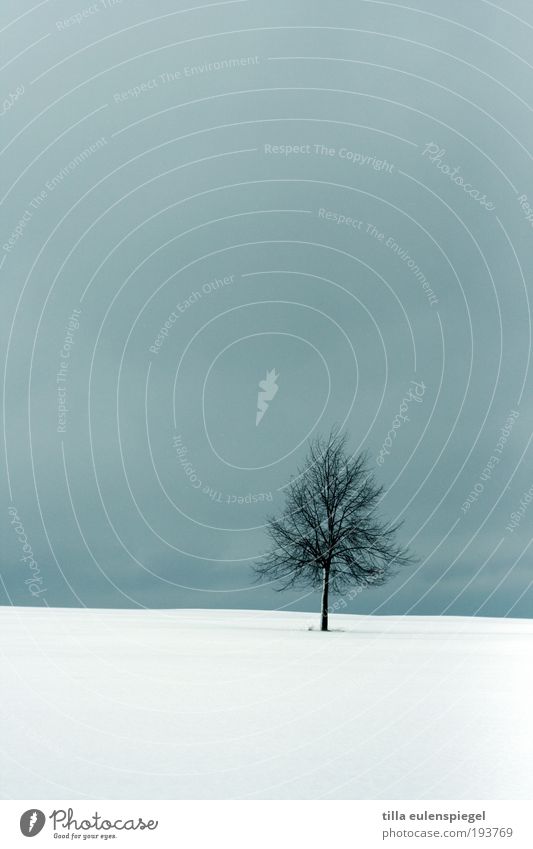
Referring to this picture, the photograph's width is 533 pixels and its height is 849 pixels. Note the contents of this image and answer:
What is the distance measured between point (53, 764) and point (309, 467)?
28.7 meters

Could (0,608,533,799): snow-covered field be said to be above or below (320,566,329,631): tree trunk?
below

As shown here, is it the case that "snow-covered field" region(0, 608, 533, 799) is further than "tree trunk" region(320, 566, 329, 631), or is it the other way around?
"tree trunk" region(320, 566, 329, 631)

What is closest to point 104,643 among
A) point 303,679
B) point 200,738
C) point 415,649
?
point 415,649

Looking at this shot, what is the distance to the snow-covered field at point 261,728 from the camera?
24.8 ft

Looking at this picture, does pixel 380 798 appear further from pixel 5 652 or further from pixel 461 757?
pixel 5 652

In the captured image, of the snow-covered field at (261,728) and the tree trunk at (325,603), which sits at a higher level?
the tree trunk at (325,603)

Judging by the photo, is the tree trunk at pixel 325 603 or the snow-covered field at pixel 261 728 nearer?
the snow-covered field at pixel 261 728

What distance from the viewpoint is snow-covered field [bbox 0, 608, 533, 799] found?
7570 mm

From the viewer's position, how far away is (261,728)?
9.97 m

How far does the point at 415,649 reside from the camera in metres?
23.9

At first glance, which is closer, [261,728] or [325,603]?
[261,728]

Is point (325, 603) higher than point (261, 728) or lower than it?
higher
